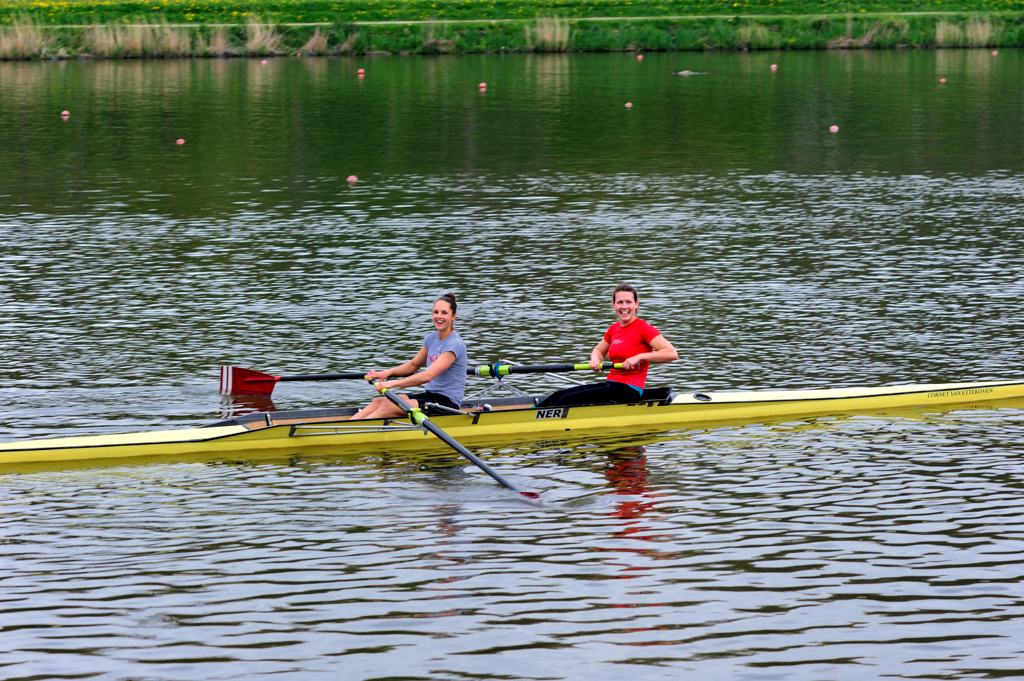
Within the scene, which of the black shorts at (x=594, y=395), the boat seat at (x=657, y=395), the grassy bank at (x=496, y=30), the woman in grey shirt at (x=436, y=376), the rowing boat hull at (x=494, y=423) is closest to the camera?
the rowing boat hull at (x=494, y=423)

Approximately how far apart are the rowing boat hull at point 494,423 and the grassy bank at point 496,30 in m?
45.8

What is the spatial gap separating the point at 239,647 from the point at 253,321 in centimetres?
992

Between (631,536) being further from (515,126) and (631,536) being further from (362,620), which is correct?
Answer: (515,126)

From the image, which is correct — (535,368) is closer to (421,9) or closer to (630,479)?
(630,479)

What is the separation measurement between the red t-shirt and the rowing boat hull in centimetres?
28

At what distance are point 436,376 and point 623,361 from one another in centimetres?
181

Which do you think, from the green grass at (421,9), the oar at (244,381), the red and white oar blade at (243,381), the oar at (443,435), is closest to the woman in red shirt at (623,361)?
the oar at (443,435)

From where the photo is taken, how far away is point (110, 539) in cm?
1048

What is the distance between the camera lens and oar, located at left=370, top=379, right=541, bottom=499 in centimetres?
1156

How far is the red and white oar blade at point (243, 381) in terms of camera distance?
14578 millimetres

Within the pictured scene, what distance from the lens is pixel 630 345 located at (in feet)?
43.8

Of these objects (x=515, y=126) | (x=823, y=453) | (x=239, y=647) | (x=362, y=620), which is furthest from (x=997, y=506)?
(x=515, y=126)

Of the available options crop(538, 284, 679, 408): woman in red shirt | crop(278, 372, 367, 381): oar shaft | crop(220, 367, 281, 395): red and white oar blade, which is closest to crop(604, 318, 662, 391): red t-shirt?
crop(538, 284, 679, 408): woman in red shirt

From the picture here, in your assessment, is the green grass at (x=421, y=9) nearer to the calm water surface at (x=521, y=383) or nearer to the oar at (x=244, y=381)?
the calm water surface at (x=521, y=383)
